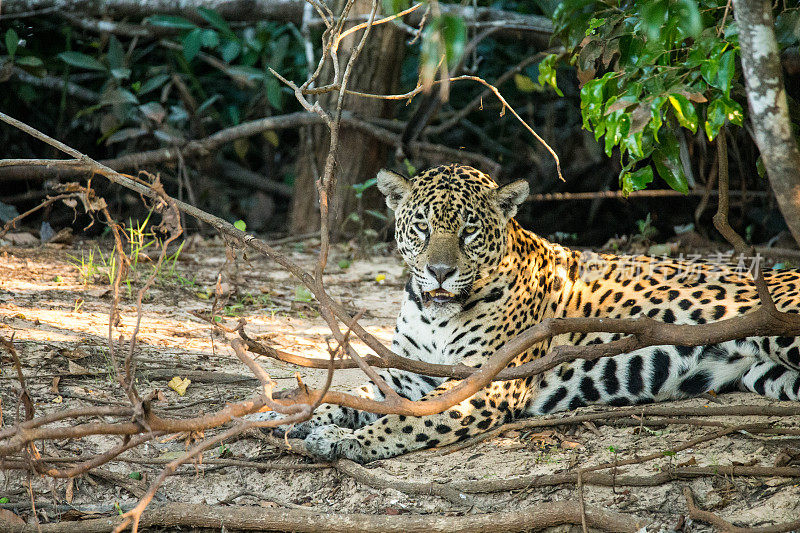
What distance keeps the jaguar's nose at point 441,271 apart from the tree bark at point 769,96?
2.36m

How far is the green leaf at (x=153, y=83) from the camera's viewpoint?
33.3 ft

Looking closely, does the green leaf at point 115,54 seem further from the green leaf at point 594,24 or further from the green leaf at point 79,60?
the green leaf at point 594,24

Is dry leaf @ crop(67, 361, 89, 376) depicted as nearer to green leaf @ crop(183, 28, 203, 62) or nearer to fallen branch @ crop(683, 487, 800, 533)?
fallen branch @ crop(683, 487, 800, 533)

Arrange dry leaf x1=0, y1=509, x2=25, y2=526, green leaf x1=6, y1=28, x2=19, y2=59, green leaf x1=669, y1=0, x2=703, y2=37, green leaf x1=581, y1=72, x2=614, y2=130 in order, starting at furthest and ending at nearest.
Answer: green leaf x1=6, y1=28, x2=19, y2=59
dry leaf x1=0, y1=509, x2=25, y2=526
green leaf x1=581, y1=72, x2=614, y2=130
green leaf x1=669, y1=0, x2=703, y2=37

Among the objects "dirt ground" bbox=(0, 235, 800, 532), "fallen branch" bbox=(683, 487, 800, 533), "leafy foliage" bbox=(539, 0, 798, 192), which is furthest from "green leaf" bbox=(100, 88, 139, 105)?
"fallen branch" bbox=(683, 487, 800, 533)

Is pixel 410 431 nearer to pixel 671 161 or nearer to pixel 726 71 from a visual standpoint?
pixel 671 161

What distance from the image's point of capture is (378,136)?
9914mm

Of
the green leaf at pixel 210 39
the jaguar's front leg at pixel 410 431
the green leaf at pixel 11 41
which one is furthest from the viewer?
the green leaf at pixel 210 39

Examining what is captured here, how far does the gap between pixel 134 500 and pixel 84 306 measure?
2730 mm

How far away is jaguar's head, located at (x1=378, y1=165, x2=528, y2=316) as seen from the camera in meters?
5.07

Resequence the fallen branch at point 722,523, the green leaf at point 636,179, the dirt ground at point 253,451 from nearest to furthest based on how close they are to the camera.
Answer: the fallen branch at point 722,523 < the dirt ground at point 253,451 < the green leaf at point 636,179

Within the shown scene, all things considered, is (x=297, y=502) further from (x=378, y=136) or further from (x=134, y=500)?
(x=378, y=136)

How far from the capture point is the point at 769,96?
9.27ft

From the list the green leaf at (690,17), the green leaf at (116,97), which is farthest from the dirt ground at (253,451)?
the green leaf at (116,97)
